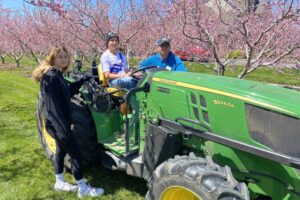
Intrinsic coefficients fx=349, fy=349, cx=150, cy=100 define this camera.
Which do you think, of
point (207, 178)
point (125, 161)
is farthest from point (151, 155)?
point (207, 178)

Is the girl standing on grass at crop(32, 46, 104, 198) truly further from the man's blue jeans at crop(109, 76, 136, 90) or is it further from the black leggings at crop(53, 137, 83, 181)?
the man's blue jeans at crop(109, 76, 136, 90)

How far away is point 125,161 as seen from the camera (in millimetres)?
4031

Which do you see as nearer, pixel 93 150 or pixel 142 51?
pixel 93 150

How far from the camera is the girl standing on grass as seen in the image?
382cm

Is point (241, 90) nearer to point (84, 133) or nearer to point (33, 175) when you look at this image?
point (84, 133)

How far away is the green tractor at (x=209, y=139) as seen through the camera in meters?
2.92

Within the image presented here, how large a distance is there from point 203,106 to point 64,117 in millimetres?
1571

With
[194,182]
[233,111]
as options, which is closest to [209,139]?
[233,111]

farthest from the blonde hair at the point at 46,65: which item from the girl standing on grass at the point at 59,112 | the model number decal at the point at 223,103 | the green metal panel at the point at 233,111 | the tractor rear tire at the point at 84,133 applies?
the model number decal at the point at 223,103

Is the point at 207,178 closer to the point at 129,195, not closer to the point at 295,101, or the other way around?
the point at 295,101

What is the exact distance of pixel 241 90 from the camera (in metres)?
3.18

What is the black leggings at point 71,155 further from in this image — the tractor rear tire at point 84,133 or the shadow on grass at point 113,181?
the shadow on grass at point 113,181

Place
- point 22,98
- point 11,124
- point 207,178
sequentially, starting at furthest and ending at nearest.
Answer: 1. point 22,98
2. point 11,124
3. point 207,178

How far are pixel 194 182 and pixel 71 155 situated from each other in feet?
5.60
